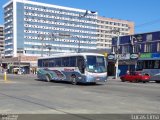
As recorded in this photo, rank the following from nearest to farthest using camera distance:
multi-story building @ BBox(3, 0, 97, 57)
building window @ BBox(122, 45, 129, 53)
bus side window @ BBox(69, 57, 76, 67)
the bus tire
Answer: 1. bus side window @ BBox(69, 57, 76, 67)
2. the bus tire
3. building window @ BBox(122, 45, 129, 53)
4. multi-story building @ BBox(3, 0, 97, 57)

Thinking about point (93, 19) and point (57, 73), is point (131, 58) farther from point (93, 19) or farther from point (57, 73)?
point (93, 19)

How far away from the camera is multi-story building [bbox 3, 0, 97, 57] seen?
159 metres

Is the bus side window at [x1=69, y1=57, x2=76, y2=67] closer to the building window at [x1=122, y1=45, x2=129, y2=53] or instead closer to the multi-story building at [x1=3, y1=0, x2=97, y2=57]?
the building window at [x1=122, y1=45, x2=129, y2=53]

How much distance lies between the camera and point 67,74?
1344 inches

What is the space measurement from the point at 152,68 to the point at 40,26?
410 ft

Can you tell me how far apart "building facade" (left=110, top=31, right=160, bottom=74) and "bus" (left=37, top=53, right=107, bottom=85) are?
19.5 metres

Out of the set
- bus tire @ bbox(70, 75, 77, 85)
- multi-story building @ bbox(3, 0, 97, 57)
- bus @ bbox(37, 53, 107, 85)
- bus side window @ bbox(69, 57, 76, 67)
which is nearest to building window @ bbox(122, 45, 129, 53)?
bus @ bbox(37, 53, 107, 85)

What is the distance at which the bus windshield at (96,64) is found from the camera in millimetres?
31062

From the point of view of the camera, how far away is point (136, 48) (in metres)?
61.0

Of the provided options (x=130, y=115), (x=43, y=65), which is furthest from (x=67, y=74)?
(x=130, y=115)

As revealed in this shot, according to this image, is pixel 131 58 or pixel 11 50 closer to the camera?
pixel 131 58

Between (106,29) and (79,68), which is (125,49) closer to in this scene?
(79,68)

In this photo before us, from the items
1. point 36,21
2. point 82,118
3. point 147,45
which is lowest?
point 82,118

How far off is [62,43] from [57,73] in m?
136
